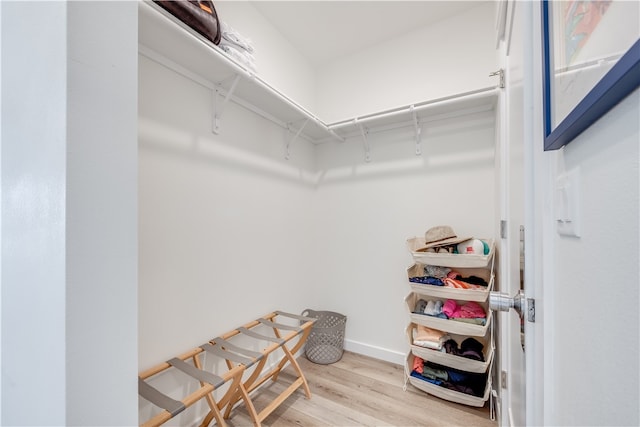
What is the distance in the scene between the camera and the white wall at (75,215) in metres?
0.43

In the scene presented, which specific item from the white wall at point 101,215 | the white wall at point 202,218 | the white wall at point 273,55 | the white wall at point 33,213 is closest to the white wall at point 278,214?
the white wall at point 202,218

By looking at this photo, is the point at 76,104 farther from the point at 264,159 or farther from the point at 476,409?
the point at 476,409

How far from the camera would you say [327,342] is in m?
2.09

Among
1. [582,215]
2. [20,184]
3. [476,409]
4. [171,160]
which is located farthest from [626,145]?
[476,409]

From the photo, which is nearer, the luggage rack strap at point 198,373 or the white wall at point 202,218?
the luggage rack strap at point 198,373

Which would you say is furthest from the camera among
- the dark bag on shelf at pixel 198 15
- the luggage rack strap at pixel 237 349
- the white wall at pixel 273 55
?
the white wall at pixel 273 55

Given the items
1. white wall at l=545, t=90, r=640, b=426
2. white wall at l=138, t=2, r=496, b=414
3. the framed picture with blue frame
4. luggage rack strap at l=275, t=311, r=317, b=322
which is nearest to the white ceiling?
white wall at l=138, t=2, r=496, b=414

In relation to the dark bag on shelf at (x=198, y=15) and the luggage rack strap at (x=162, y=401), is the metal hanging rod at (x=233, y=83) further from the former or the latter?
the luggage rack strap at (x=162, y=401)

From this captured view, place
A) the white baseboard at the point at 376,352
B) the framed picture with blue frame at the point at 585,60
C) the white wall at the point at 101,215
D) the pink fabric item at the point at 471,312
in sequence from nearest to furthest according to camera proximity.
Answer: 1. the framed picture with blue frame at the point at 585,60
2. the white wall at the point at 101,215
3. the pink fabric item at the point at 471,312
4. the white baseboard at the point at 376,352

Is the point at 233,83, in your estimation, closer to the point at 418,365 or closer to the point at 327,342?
the point at 327,342

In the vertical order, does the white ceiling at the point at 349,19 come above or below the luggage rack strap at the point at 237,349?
above

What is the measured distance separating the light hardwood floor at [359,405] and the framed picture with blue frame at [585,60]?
1714 millimetres

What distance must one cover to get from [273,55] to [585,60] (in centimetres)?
212

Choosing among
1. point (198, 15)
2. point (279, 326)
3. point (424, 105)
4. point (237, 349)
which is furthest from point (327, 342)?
point (198, 15)
